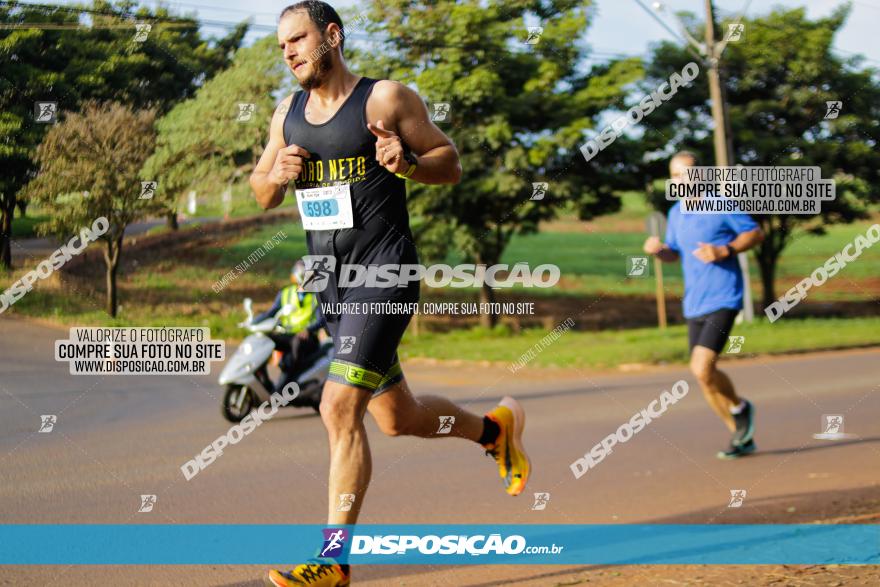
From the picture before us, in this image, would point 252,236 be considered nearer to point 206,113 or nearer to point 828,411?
point 206,113

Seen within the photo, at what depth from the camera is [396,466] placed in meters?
6.72

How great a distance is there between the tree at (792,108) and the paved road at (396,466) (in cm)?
1559

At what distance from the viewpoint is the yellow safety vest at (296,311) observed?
922 cm

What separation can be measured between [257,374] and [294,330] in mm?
560

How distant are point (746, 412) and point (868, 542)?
2642 mm

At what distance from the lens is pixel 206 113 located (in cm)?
974

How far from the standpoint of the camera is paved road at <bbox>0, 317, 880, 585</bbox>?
204 inches

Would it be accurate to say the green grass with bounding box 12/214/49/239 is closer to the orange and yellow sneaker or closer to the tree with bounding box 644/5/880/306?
the orange and yellow sneaker

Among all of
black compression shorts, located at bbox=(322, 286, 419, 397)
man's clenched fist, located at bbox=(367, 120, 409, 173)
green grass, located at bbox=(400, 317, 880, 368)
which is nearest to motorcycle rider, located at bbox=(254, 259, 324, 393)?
black compression shorts, located at bbox=(322, 286, 419, 397)

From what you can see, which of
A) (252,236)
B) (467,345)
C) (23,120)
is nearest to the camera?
(23,120)

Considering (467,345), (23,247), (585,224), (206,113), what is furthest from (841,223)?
(23,247)

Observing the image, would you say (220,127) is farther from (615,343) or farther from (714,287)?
(615,343)

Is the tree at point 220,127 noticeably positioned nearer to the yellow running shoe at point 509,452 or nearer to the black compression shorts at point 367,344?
the yellow running shoe at point 509,452

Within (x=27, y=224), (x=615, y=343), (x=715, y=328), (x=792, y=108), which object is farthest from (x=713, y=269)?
(x=792, y=108)
